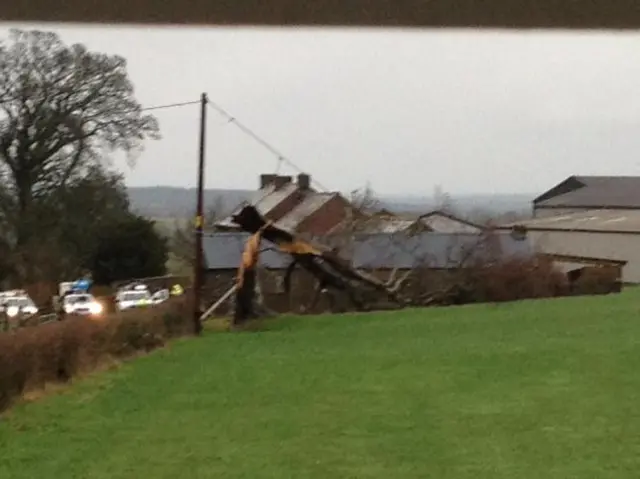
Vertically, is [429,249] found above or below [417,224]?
below

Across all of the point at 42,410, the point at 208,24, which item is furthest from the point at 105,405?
the point at 208,24

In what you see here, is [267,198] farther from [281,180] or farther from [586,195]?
[586,195]

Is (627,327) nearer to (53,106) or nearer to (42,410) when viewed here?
(42,410)

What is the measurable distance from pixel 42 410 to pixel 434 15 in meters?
1.40

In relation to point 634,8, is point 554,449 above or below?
below

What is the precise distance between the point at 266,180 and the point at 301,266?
1.45 metres

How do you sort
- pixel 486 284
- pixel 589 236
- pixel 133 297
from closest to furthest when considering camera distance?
pixel 133 297 → pixel 589 236 → pixel 486 284

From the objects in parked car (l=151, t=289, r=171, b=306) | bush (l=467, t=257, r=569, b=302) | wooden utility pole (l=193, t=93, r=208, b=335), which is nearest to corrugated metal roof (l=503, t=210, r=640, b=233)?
wooden utility pole (l=193, t=93, r=208, b=335)

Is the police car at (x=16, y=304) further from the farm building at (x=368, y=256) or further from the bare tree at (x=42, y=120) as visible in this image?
the farm building at (x=368, y=256)

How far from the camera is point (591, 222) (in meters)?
2.33

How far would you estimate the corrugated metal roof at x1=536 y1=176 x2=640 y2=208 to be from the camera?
1937 millimetres

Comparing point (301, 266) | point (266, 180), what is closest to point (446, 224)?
point (266, 180)

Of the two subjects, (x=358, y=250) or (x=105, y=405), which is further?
(x=358, y=250)

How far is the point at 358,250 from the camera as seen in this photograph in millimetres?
3311
